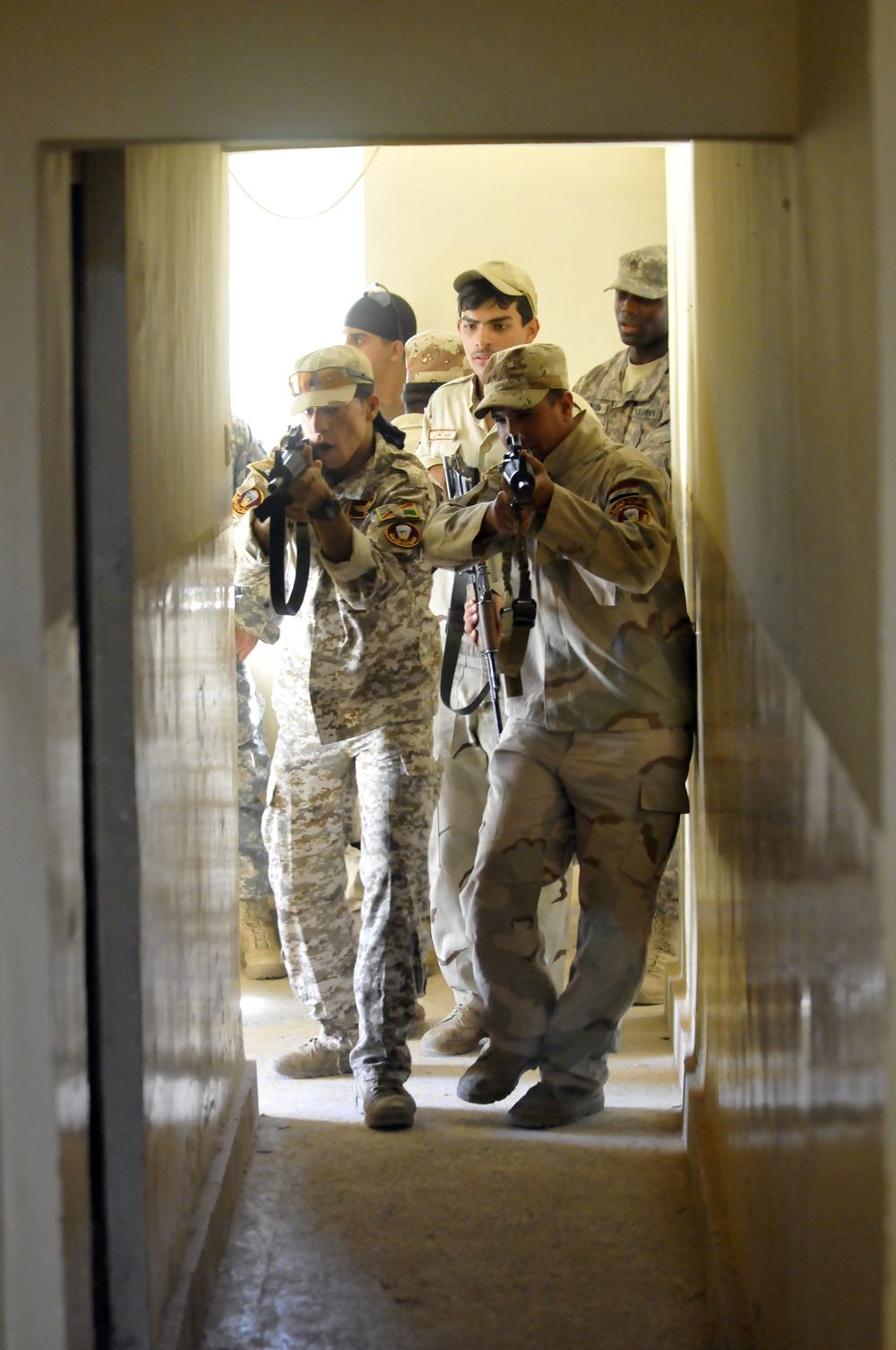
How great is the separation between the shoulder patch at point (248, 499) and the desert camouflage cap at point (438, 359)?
1683mm

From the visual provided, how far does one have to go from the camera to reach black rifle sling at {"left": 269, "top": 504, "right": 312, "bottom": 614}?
322 cm

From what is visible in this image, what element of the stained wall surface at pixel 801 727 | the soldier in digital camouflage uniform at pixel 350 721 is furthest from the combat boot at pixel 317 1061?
the stained wall surface at pixel 801 727

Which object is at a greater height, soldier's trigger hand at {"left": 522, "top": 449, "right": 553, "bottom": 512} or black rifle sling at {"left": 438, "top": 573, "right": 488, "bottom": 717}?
soldier's trigger hand at {"left": 522, "top": 449, "right": 553, "bottom": 512}

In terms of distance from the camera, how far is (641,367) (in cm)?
434

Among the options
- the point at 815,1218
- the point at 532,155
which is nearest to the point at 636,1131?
the point at 815,1218

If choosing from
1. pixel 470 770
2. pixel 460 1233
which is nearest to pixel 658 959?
Result: pixel 470 770

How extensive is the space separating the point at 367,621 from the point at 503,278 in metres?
1.21

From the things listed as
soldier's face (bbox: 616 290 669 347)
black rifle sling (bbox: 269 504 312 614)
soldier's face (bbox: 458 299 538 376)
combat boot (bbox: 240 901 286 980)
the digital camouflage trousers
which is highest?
soldier's face (bbox: 616 290 669 347)

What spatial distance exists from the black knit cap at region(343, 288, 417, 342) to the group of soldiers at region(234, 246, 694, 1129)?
1258 millimetres

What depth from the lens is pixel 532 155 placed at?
5.77 meters

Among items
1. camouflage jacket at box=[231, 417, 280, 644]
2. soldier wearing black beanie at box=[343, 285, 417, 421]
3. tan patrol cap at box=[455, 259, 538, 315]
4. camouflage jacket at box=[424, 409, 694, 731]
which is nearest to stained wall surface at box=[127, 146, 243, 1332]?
camouflage jacket at box=[424, 409, 694, 731]

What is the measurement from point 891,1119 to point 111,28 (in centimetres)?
146

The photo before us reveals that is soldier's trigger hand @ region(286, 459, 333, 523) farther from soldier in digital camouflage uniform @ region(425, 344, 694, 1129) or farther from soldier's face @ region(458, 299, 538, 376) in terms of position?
soldier's face @ region(458, 299, 538, 376)

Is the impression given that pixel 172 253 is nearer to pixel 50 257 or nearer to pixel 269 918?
pixel 50 257
